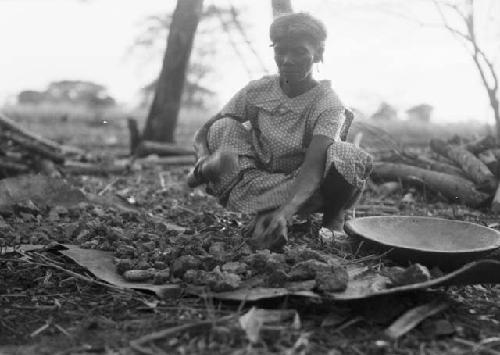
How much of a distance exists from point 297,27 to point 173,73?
6039 mm

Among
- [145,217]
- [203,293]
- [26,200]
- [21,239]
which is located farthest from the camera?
[26,200]

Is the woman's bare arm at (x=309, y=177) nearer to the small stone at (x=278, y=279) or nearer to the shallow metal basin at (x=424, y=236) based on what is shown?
the shallow metal basin at (x=424, y=236)

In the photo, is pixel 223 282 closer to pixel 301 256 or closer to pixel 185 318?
pixel 185 318

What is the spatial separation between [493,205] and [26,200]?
145 inches

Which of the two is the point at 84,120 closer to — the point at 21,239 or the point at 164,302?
the point at 21,239

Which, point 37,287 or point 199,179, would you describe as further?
point 199,179

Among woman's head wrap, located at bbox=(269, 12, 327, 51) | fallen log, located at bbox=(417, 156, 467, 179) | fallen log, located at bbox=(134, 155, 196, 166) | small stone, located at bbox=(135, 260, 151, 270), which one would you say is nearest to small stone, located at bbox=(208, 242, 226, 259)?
Result: small stone, located at bbox=(135, 260, 151, 270)

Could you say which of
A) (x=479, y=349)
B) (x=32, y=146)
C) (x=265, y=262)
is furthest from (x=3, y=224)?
(x=32, y=146)

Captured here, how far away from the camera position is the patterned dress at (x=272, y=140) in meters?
3.17

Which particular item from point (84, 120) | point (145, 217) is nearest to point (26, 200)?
point (145, 217)

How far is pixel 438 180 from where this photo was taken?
5496 millimetres

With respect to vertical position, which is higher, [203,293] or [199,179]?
[199,179]

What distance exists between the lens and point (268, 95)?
3.45 metres

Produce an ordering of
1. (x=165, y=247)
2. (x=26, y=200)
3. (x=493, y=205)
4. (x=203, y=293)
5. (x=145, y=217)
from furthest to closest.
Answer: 1. (x=493, y=205)
2. (x=26, y=200)
3. (x=145, y=217)
4. (x=165, y=247)
5. (x=203, y=293)
